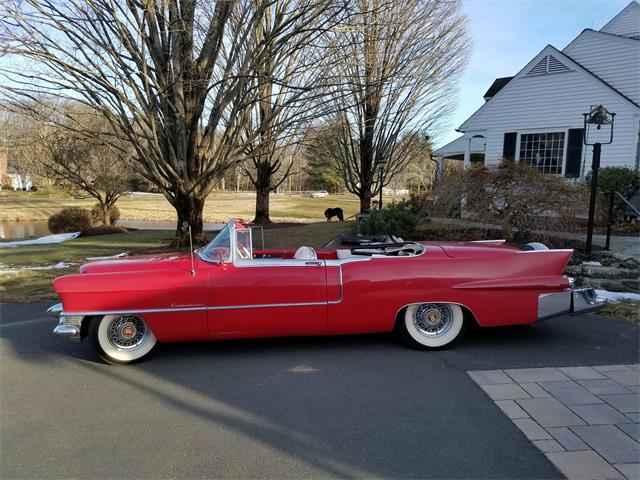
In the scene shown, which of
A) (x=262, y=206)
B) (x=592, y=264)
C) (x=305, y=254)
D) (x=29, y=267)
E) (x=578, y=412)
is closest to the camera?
(x=578, y=412)

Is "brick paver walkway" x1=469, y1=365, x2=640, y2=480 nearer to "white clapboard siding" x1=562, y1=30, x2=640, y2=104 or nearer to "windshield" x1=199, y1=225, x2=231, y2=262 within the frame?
"windshield" x1=199, y1=225, x2=231, y2=262

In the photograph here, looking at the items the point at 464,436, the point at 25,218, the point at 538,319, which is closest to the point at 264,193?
the point at 538,319

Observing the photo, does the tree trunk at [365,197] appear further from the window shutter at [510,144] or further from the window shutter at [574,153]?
the window shutter at [574,153]

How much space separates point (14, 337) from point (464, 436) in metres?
4.78

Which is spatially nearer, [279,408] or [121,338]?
[279,408]

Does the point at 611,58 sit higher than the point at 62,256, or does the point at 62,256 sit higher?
the point at 611,58

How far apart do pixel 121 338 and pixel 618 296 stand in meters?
6.22

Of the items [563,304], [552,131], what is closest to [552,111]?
[552,131]

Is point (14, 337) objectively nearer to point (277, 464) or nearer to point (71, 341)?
point (71, 341)

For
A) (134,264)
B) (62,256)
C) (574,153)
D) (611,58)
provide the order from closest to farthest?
(134,264) < (62,256) < (574,153) < (611,58)

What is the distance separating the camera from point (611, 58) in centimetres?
1517

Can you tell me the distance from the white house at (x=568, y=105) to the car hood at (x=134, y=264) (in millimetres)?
12365

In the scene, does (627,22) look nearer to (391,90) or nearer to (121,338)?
(391,90)

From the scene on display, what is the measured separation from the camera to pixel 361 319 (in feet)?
14.6
